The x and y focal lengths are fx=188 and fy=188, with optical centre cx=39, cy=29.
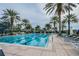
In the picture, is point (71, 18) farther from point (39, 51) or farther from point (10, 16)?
point (10, 16)

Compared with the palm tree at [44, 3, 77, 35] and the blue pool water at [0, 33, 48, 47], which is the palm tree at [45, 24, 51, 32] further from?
the palm tree at [44, 3, 77, 35]

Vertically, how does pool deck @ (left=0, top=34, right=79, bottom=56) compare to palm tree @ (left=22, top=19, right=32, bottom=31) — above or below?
below

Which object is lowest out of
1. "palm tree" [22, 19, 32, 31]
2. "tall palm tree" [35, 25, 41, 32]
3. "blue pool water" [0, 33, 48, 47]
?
"blue pool water" [0, 33, 48, 47]

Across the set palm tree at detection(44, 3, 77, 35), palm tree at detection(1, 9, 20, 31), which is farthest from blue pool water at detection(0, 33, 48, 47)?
palm tree at detection(44, 3, 77, 35)

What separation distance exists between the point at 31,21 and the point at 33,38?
0.44 metres

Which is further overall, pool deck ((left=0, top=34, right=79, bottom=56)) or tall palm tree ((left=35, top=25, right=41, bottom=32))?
tall palm tree ((left=35, top=25, right=41, bottom=32))

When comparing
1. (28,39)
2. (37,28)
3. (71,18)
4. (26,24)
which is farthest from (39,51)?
(71,18)

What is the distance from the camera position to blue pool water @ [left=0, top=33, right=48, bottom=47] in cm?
441

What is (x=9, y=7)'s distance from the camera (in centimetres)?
434

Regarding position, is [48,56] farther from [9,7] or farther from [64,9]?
[9,7]

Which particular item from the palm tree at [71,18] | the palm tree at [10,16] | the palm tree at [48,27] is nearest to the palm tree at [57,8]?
the palm tree at [71,18]

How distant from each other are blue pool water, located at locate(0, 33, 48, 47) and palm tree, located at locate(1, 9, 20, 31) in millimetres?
269

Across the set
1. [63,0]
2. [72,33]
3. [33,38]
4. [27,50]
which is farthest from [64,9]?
[27,50]

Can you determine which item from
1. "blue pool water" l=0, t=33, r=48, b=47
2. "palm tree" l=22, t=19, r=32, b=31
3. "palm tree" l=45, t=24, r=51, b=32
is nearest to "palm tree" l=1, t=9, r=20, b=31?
"palm tree" l=22, t=19, r=32, b=31
